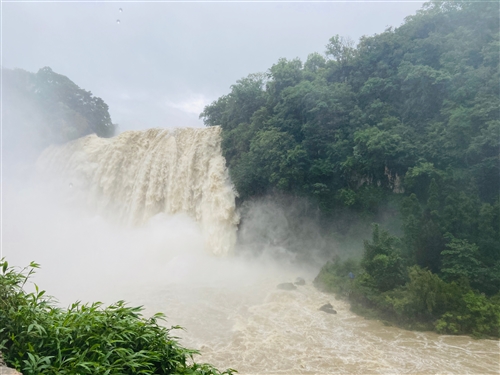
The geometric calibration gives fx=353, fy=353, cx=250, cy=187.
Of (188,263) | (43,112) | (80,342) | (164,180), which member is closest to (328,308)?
(188,263)

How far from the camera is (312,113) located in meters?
13.7

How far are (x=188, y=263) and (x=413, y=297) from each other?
7768 mm

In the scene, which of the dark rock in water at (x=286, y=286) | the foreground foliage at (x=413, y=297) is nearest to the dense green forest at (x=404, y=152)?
the foreground foliage at (x=413, y=297)

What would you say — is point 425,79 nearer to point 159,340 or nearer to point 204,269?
point 204,269

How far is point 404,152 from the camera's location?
38.2 feet

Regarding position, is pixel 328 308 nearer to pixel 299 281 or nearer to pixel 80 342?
pixel 299 281

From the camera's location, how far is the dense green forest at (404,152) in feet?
30.0

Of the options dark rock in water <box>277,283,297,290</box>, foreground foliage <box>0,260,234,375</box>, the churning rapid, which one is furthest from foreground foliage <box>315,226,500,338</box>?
foreground foliage <box>0,260,234,375</box>

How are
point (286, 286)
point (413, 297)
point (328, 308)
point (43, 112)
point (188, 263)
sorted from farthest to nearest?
1. point (43, 112)
2. point (188, 263)
3. point (286, 286)
4. point (328, 308)
5. point (413, 297)

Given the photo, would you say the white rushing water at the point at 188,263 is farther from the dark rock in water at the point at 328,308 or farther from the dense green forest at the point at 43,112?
the dense green forest at the point at 43,112

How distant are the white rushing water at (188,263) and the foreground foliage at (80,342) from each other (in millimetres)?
4119

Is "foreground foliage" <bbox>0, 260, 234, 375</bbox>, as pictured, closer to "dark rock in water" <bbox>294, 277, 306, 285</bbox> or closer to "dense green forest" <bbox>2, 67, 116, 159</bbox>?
"dark rock in water" <bbox>294, 277, 306, 285</bbox>

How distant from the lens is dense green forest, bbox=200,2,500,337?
9141mm

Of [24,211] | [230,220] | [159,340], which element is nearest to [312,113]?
[230,220]
